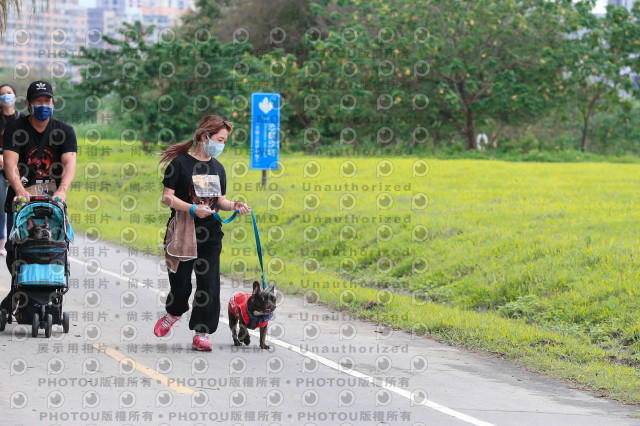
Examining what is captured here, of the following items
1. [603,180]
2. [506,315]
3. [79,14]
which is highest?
[79,14]

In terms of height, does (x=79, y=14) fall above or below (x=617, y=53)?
above

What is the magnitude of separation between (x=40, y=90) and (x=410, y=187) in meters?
12.2

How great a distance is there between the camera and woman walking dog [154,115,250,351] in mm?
8344

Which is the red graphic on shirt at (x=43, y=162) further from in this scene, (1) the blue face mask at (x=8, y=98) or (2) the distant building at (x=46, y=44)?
(1) the blue face mask at (x=8, y=98)

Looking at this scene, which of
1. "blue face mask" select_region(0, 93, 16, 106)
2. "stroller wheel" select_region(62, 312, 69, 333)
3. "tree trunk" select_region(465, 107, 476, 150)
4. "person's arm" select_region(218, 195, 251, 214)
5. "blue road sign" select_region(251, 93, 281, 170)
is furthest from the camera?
"tree trunk" select_region(465, 107, 476, 150)

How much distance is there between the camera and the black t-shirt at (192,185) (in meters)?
8.36

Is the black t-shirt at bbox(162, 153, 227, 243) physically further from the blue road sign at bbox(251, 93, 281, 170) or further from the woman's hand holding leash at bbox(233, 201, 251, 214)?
the blue road sign at bbox(251, 93, 281, 170)

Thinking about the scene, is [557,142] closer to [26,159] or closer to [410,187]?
[410,187]

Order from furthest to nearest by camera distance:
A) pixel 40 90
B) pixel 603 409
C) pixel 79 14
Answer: pixel 79 14, pixel 40 90, pixel 603 409

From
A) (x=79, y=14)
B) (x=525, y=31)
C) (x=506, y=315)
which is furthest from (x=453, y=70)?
(x=79, y=14)

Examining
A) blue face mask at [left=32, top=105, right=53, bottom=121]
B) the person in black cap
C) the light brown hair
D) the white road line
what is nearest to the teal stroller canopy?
the person in black cap

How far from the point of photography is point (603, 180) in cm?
2020

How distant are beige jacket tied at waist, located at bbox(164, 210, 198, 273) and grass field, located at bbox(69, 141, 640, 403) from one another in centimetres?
338

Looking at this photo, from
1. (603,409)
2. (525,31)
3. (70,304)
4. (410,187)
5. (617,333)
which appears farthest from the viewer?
(525,31)
